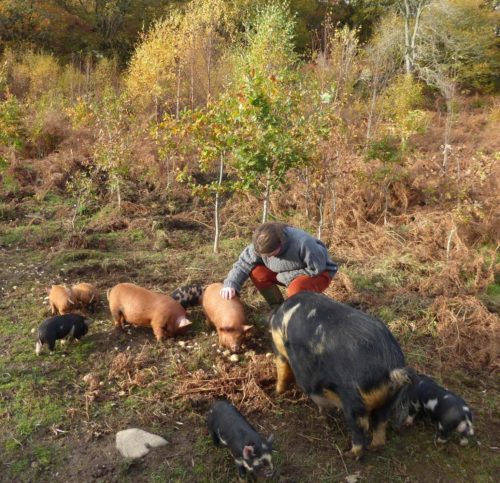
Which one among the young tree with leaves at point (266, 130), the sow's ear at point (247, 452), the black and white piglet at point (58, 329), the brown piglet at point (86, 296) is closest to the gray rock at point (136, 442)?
the sow's ear at point (247, 452)

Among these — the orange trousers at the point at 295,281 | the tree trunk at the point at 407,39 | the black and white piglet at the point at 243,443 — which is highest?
the tree trunk at the point at 407,39

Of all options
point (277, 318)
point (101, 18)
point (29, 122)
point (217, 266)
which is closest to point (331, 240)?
point (217, 266)

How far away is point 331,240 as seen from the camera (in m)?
8.22

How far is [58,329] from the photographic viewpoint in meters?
4.64

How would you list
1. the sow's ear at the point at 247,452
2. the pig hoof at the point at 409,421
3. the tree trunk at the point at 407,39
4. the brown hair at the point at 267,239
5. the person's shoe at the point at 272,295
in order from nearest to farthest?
the sow's ear at the point at 247,452 → the pig hoof at the point at 409,421 → the brown hair at the point at 267,239 → the person's shoe at the point at 272,295 → the tree trunk at the point at 407,39

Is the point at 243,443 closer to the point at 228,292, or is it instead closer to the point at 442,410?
the point at 442,410

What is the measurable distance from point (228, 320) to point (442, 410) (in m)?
2.15

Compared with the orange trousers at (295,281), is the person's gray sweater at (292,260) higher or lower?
higher

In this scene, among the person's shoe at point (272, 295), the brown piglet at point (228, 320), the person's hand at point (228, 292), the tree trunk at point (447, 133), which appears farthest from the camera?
the tree trunk at point (447, 133)

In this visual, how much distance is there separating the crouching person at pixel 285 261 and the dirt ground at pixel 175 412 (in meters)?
0.71

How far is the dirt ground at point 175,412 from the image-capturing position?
3.36 metres

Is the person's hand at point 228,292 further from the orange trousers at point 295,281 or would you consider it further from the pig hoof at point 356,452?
the pig hoof at point 356,452

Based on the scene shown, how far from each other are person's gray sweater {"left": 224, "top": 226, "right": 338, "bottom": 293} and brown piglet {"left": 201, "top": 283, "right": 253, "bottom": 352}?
0.72 ft

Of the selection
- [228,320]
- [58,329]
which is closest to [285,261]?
[228,320]
